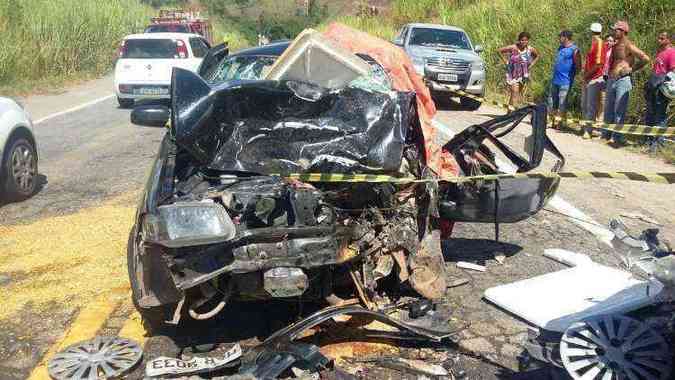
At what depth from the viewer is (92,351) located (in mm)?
3520

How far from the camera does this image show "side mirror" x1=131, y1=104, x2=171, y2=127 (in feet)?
16.5

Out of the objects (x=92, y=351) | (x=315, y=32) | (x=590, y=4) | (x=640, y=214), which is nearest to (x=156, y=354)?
(x=92, y=351)

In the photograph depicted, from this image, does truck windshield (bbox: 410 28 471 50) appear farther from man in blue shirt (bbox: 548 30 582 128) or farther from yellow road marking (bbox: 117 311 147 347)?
yellow road marking (bbox: 117 311 147 347)

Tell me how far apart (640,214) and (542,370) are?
3.59 meters

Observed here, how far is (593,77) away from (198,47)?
377 inches

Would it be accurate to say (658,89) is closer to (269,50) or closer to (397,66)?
(397,66)

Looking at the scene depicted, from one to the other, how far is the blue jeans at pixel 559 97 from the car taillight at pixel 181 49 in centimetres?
850

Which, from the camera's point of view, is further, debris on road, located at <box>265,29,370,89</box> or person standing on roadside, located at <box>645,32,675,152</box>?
person standing on roadside, located at <box>645,32,675,152</box>

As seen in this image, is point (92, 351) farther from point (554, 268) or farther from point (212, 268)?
point (554, 268)

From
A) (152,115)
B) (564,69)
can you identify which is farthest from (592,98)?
(152,115)

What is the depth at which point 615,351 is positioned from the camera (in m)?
2.97

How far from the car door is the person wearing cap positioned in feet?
22.9

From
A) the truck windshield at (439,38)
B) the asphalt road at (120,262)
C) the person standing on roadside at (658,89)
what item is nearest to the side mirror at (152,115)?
the asphalt road at (120,262)

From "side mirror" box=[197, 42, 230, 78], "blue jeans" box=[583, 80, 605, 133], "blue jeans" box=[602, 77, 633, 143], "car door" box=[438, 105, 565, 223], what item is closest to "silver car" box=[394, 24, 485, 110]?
"blue jeans" box=[583, 80, 605, 133]
